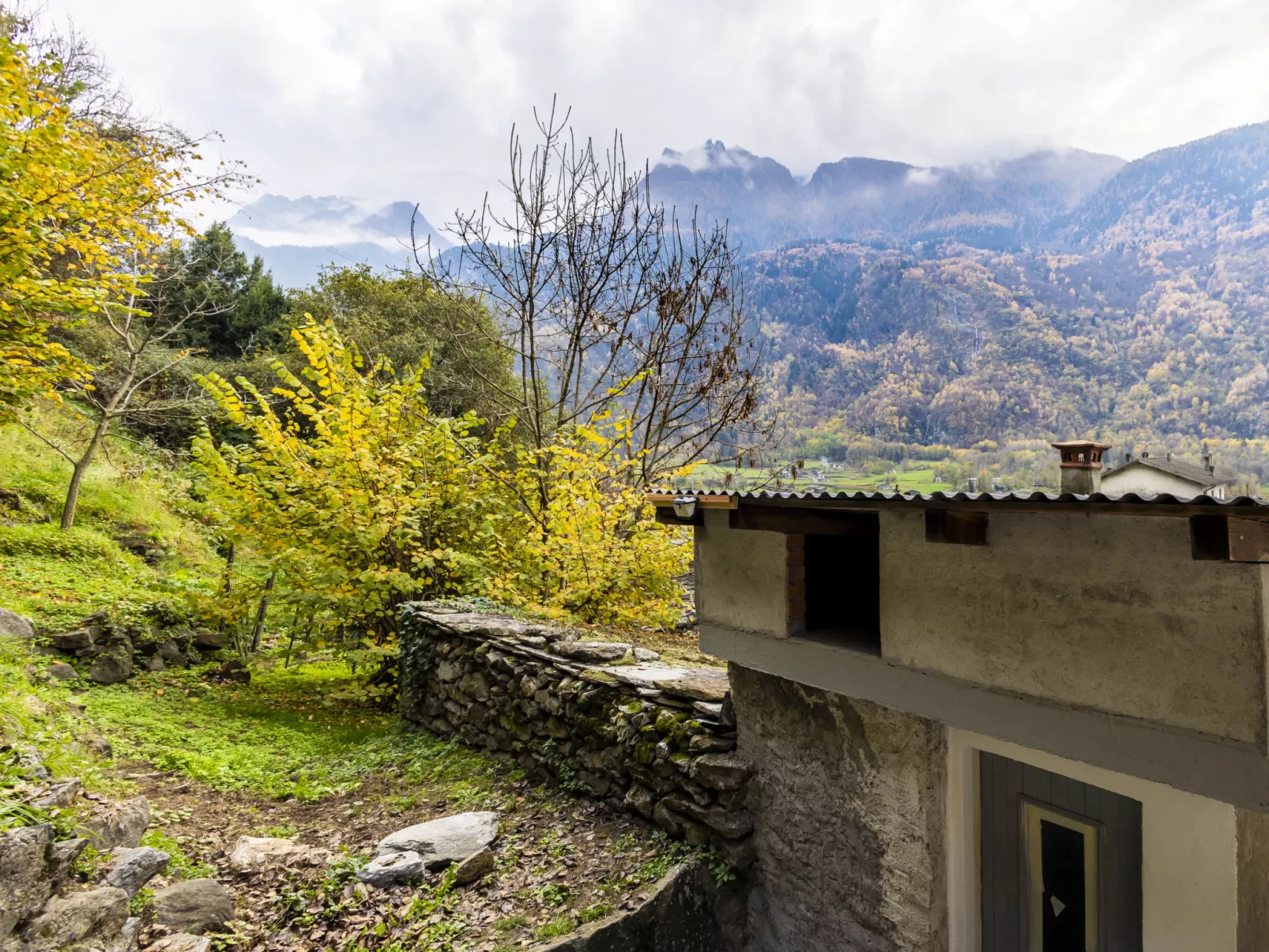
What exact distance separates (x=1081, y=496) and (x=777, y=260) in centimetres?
7088

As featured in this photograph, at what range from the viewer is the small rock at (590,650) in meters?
5.33

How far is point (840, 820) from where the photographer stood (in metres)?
3.62

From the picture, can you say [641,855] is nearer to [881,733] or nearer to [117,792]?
[881,733]

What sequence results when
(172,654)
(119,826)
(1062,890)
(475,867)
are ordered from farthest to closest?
1. (172,654)
2. (475,867)
3. (119,826)
4. (1062,890)

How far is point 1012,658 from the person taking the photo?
288cm

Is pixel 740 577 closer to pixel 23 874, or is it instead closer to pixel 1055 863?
pixel 1055 863

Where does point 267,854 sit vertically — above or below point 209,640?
below

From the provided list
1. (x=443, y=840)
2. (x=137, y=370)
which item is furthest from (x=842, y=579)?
(x=137, y=370)

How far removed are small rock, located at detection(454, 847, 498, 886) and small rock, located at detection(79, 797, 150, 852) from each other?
1871 millimetres

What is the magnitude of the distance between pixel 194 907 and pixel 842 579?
185 inches

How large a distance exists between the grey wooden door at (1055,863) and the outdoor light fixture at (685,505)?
217 cm

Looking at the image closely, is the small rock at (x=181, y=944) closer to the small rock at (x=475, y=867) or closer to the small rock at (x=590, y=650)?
the small rock at (x=475, y=867)

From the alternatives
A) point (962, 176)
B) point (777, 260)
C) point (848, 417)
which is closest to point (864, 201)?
point (962, 176)

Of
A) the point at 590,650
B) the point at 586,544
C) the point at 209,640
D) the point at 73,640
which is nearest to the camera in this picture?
the point at 590,650
